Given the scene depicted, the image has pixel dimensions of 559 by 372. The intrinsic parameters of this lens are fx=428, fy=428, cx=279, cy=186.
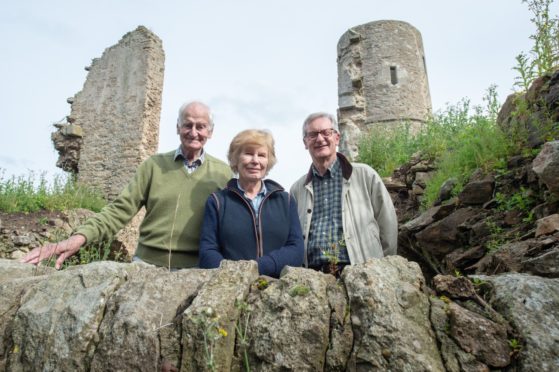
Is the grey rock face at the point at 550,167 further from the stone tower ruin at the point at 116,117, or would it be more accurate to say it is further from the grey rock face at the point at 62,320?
the stone tower ruin at the point at 116,117

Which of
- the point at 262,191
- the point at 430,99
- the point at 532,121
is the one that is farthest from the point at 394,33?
the point at 262,191

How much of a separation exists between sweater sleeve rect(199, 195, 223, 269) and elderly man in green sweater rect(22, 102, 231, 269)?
306 mm

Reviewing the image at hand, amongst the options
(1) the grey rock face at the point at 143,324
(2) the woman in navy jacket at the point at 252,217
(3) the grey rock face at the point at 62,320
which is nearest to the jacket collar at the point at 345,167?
(2) the woman in navy jacket at the point at 252,217

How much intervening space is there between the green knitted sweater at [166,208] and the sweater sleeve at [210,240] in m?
0.28

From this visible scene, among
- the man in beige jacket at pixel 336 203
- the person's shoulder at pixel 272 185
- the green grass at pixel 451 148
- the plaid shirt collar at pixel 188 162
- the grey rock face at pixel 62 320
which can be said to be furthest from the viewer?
the green grass at pixel 451 148

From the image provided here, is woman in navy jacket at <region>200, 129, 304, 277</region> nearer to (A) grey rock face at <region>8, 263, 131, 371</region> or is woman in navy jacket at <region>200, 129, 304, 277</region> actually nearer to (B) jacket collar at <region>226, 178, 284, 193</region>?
(B) jacket collar at <region>226, 178, 284, 193</region>

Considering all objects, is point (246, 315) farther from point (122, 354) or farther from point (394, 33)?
point (394, 33)

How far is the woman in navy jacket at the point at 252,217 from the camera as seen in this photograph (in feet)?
7.66

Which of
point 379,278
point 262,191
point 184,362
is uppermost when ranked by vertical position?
point 262,191

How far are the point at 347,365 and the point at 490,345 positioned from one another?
0.46 m

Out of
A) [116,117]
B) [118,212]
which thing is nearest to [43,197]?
[116,117]

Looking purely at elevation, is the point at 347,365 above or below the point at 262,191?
below

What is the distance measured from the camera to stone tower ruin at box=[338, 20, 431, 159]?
12305 mm

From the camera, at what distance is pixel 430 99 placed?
43.2 feet
